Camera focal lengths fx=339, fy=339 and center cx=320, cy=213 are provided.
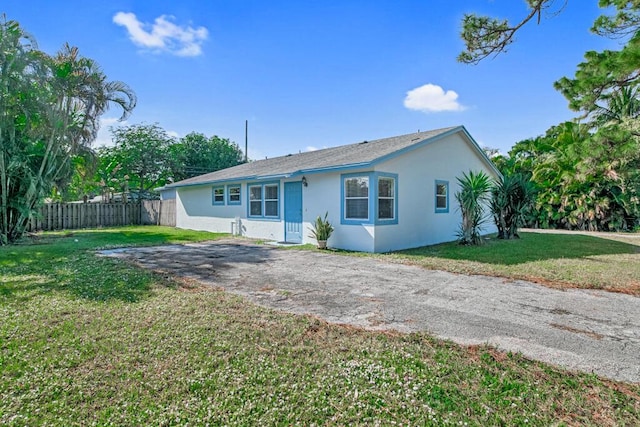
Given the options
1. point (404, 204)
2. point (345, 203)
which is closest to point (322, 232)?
point (345, 203)

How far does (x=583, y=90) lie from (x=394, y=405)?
283 inches

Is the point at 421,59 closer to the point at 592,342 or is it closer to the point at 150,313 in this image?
the point at 592,342

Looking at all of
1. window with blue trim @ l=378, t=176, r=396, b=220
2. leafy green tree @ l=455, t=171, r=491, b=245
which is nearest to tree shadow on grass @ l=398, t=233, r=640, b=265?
leafy green tree @ l=455, t=171, r=491, b=245

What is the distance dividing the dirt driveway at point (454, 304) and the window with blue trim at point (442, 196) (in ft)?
16.8

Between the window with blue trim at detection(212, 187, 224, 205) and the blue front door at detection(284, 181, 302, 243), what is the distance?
466cm

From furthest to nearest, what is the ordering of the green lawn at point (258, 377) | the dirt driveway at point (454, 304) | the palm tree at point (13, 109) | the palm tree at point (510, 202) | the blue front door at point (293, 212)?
the palm tree at point (510, 202), the blue front door at point (293, 212), the palm tree at point (13, 109), the dirt driveway at point (454, 304), the green lawn at point (258, 377)

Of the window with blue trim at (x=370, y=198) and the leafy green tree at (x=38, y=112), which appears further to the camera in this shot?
the leafy green tree at (x=38, y=112)

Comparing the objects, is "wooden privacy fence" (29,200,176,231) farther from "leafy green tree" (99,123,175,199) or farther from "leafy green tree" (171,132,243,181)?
"leafy green tree" (171,132,243,181)

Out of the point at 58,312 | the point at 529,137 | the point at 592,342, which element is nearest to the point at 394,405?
the point at 592,342

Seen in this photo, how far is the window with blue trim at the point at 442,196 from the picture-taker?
39.4ft

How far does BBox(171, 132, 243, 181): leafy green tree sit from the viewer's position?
29156 mm

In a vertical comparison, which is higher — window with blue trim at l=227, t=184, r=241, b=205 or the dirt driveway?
window with blue trim at l=227, t=184, r=241, b=205

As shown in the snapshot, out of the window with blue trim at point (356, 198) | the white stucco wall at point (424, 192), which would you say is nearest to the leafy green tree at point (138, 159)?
the window with blue trim at point (356, 198)

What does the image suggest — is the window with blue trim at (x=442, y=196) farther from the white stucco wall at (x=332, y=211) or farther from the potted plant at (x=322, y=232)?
the potted plant at (x=322, y=232)
